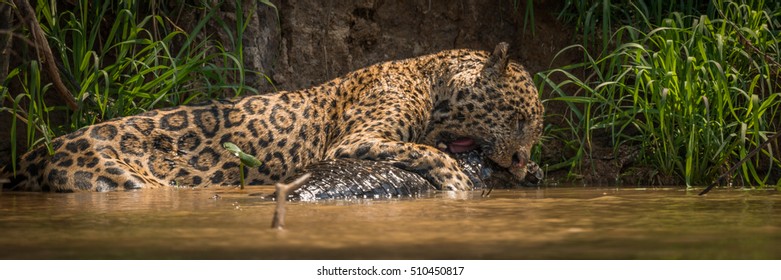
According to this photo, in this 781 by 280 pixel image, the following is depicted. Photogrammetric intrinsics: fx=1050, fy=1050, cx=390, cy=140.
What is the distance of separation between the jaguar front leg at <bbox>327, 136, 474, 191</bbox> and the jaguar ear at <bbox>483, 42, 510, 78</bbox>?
1.11 metres

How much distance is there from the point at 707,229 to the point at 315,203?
165 cm

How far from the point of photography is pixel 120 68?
21.0 feet

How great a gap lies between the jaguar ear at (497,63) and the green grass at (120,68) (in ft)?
5.00

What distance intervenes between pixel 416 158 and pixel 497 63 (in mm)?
1402

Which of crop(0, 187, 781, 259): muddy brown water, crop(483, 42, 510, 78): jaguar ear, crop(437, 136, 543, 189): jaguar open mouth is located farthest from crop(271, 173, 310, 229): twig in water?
crop(483, 42, 510, 78): jaguar ear

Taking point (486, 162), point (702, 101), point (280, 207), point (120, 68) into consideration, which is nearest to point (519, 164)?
point (486, 162)

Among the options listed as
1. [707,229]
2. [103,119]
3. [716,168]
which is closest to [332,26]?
[103,119]

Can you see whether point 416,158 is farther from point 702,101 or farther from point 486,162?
point 702,101

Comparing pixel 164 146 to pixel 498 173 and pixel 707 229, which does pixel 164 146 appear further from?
pixel 707 229

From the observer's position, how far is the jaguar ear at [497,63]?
21.0 feet

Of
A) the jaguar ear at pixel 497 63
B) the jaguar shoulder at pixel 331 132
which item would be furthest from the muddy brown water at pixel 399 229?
the jaguar ear at pixel 497 63

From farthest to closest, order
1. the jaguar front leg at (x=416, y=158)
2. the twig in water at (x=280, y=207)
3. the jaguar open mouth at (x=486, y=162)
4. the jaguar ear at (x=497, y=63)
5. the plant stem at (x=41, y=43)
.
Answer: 1. the jaguar ear at (x=497, y=63)
2. the jaguar open mouth at (x=486, y=162)
3. the plant stem at (x=41, y=43)
4. the jaguar front leg at (x=416, y=158)
5. the twig in water at (x=280, y=207)

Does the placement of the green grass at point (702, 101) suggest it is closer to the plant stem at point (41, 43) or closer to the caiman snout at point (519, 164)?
the caiman snout at point (519, 164)

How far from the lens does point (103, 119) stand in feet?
20.4
